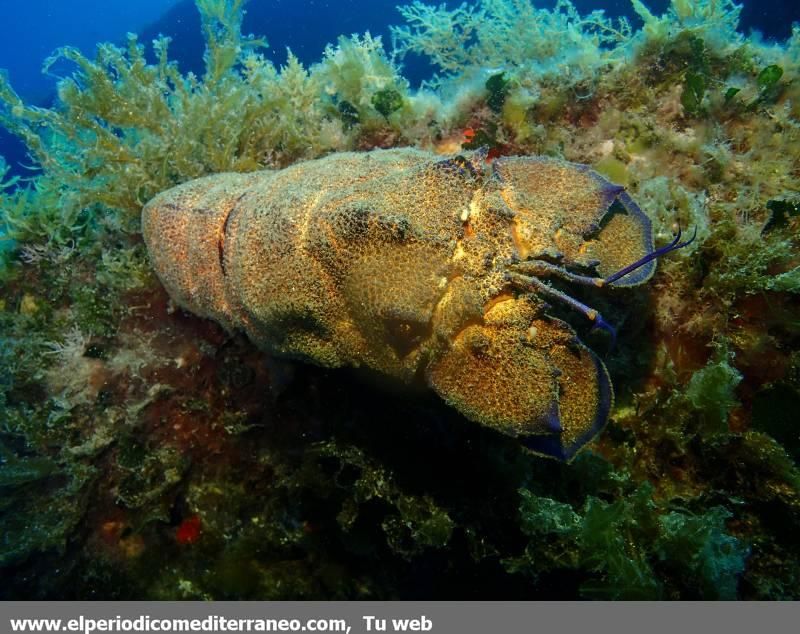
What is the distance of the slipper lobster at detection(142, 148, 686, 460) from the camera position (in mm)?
2109

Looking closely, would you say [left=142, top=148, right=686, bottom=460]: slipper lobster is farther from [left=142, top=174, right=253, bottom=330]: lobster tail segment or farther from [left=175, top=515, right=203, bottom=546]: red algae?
[left=175, top=515, right=203, bottom=546]: red algae

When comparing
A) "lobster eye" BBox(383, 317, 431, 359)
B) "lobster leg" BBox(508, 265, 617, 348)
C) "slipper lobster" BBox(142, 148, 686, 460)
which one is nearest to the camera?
"lobster leg" BBox(508, 265, 617, 348)

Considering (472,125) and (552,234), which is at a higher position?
(472,125)

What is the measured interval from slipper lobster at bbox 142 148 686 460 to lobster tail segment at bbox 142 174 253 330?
703mm

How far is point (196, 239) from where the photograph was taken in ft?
11.1

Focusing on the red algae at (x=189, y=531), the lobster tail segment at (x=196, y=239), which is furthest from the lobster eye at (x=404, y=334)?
the red algae at (x=189, y=531)

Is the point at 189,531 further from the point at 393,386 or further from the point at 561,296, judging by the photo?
the point at 561,296

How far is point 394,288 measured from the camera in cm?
220

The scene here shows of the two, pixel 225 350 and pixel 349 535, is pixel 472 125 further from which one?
pixel 349 535

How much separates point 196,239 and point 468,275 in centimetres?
224

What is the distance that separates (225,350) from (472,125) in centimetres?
309

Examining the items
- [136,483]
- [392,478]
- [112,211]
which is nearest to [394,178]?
[392,478]

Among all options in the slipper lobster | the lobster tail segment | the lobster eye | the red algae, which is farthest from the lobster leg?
the red algae

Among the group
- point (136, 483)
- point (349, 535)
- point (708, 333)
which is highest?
point (708, 333)
